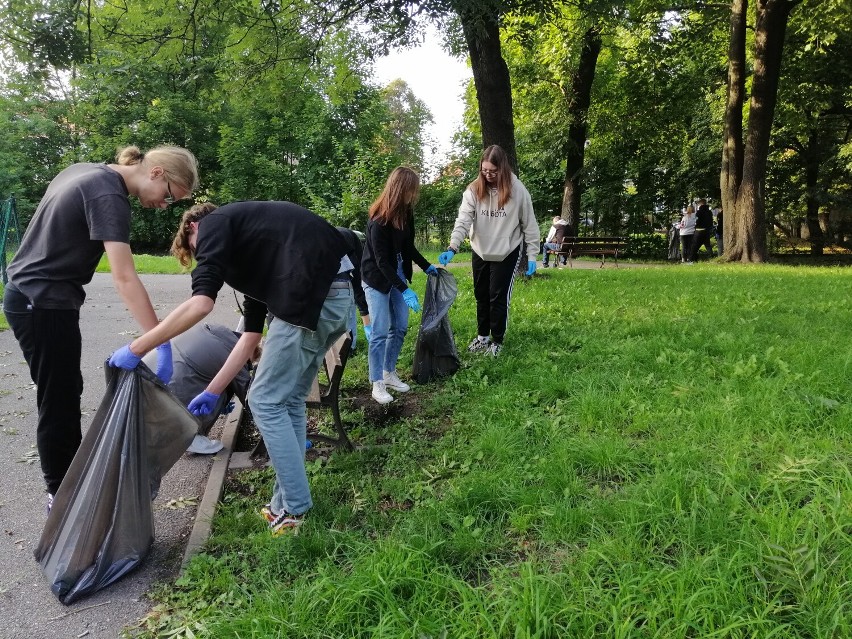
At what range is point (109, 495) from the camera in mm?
2385

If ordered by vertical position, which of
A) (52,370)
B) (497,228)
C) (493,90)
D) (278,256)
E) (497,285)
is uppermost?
(493,90)

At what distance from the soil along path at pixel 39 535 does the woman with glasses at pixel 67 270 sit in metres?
0.42

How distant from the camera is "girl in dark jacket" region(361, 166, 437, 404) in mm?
4297

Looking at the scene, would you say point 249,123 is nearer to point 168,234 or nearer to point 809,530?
point 168,234

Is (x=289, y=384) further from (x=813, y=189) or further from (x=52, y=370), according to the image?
(x=813, y=189)

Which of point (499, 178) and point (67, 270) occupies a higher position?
point (499, 178)

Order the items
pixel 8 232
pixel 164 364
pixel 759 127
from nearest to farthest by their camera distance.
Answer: pixel 164 364, pixel 8 232, pixel 759 127

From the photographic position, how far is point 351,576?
2191 mm

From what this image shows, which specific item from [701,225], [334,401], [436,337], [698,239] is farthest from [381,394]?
[701,225]

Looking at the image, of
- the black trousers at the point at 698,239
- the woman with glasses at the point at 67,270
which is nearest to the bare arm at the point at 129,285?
the woman with glasses at the point at 67,270

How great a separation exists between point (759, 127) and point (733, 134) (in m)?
1.05

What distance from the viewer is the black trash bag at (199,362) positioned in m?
3.64

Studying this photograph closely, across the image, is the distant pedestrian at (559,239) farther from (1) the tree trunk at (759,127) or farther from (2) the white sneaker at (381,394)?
(2) the white sneaker at (381,394)

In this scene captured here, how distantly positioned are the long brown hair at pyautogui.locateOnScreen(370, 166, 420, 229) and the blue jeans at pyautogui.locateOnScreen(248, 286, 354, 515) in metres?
1.65
